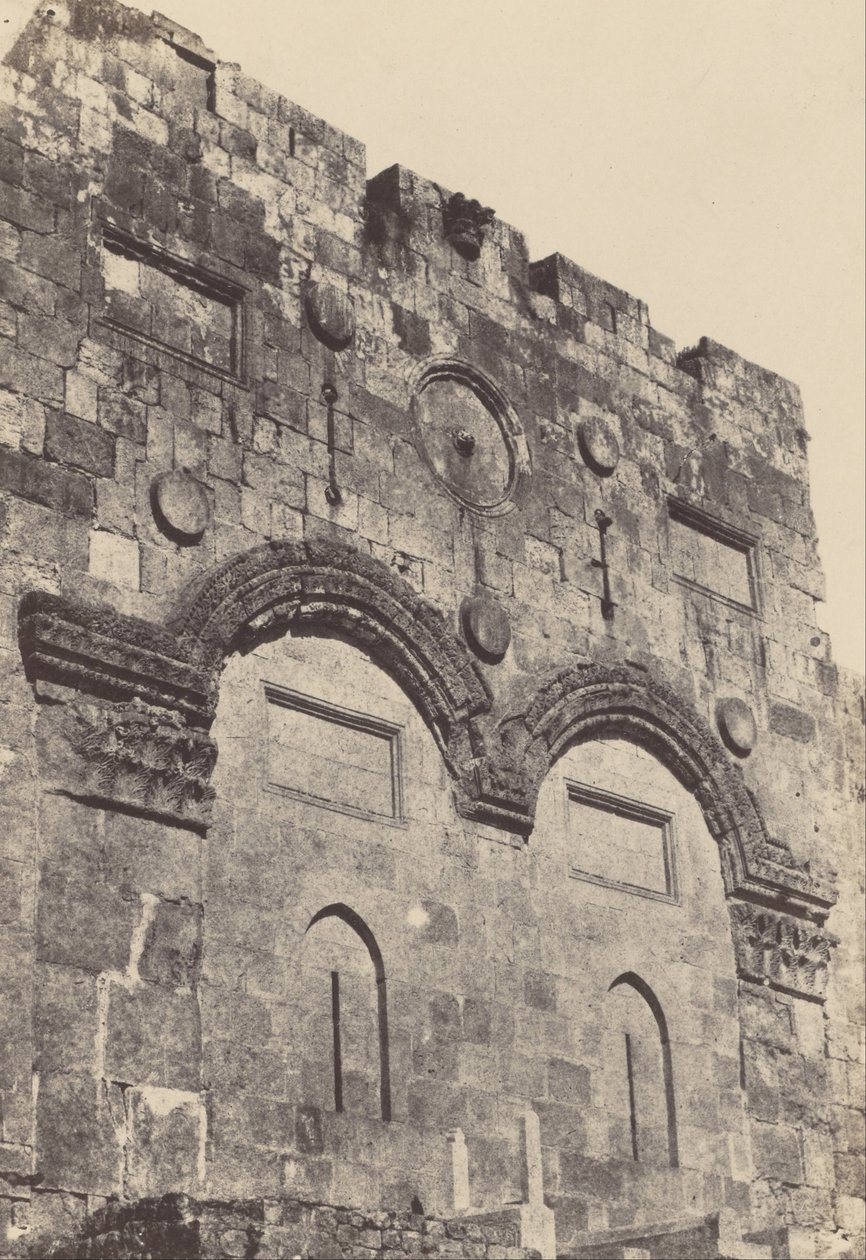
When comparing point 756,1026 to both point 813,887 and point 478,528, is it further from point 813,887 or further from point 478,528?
point 478,528

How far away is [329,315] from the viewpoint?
1504 centimetres

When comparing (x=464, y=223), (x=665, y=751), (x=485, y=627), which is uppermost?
(x=464, y=223)

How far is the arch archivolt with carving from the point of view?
1263 centimetres

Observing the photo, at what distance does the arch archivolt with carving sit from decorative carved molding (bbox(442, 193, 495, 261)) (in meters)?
2.77

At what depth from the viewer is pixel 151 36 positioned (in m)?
14.5

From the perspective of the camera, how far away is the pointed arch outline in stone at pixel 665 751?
50.5 ft

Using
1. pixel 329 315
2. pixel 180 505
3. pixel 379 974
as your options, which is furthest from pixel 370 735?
pixel 329 315

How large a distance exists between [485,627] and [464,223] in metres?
2.97

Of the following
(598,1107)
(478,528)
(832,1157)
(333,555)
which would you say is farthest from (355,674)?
(832,1157)

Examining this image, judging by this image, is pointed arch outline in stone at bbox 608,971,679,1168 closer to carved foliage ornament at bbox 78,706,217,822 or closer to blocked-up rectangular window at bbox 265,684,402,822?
blocked-up rectangular window at bbox 265,684,402,822

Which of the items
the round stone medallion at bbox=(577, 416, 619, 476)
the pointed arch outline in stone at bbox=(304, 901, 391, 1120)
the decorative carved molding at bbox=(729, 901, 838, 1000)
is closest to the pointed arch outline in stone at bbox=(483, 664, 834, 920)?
the decorative carved molding at bbox=(729, 901, 838, 1000)

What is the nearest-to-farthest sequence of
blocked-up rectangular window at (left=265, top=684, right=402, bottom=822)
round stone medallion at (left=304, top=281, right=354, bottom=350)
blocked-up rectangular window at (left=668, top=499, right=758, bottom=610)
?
blocked-up rectangular window at (left=265, top=684, right=402, bottom=822), round stone medallion at (left=304, top=281, right=354, bottom=350), blocked-up rectangular window at (left=668, top=499, right=758, bottom=610)

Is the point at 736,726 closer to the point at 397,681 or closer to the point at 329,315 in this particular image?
the point at 397,681

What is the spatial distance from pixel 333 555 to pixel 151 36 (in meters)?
3.40
